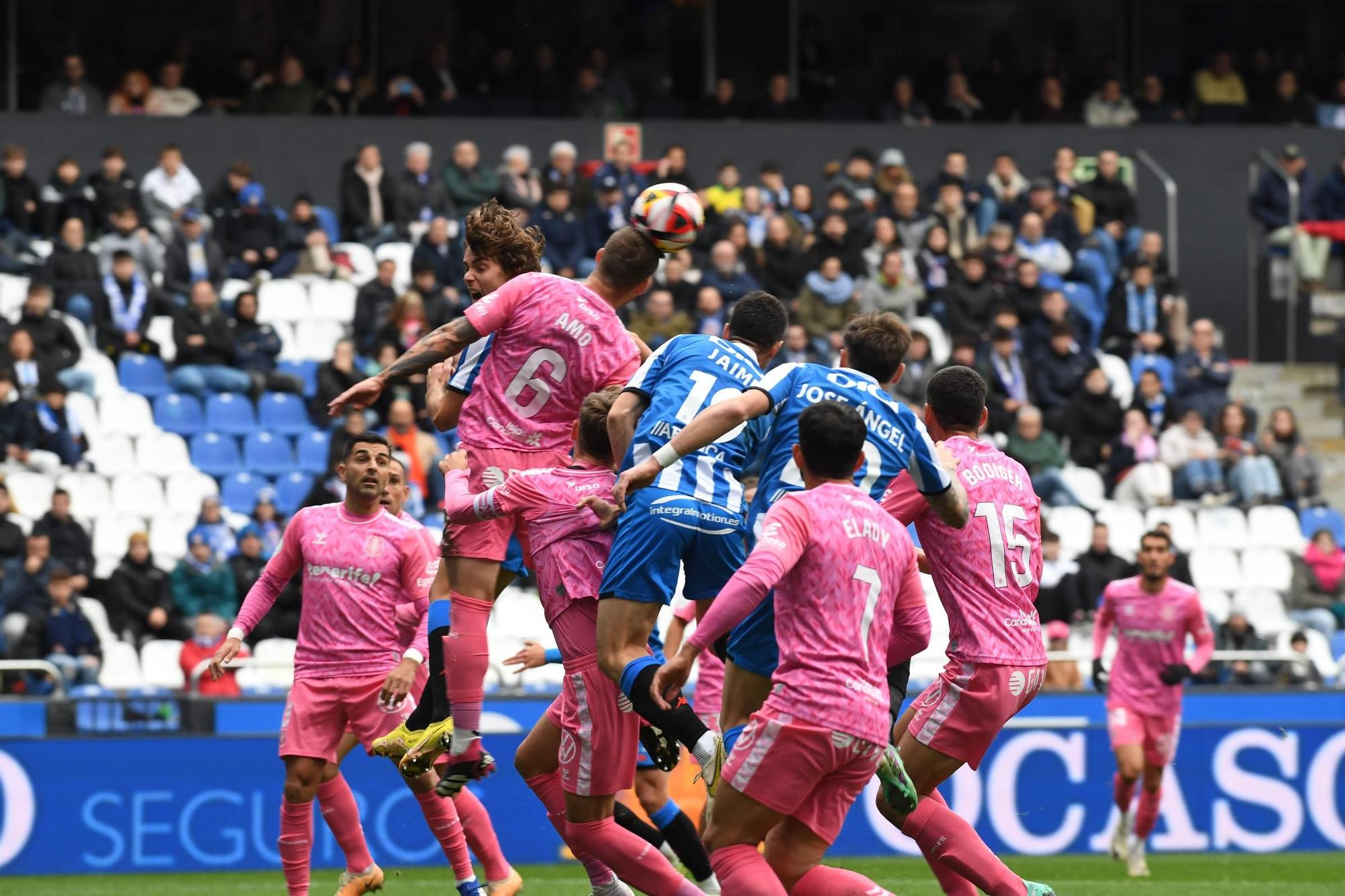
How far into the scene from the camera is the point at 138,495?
1888 centimetres

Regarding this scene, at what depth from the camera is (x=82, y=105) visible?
75.4ft

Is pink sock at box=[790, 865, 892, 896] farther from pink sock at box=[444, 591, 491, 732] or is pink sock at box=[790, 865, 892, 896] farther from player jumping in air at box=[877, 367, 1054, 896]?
pink sock at box=[444, 591, 491, 732]

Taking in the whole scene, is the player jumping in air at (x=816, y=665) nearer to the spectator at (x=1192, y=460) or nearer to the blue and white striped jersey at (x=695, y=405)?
the blue and white striped jersey at (x=695, y=405)

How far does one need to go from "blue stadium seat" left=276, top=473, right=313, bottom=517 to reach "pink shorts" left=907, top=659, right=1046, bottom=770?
10435 millimetres

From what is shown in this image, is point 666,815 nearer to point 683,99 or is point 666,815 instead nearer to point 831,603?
point 831,603

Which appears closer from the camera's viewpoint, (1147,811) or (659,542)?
(659,542)

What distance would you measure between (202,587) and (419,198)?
237 inches

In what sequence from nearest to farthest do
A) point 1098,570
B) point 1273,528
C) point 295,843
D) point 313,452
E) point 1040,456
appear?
point 295,843
point 1098,570
point 313,452
point 1040,456
point 1273,528

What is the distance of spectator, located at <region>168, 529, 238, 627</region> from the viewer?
17.4m

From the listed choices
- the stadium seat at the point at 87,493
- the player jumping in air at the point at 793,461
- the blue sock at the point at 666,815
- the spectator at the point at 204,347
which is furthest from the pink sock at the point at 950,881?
the spectator at the point at 204,347

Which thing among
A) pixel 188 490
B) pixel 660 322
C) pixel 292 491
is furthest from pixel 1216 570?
pixel 188 490

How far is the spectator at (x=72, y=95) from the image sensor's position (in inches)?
905

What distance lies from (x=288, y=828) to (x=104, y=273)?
10.8m

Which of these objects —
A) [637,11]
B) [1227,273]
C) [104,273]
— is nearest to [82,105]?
[104,273]
